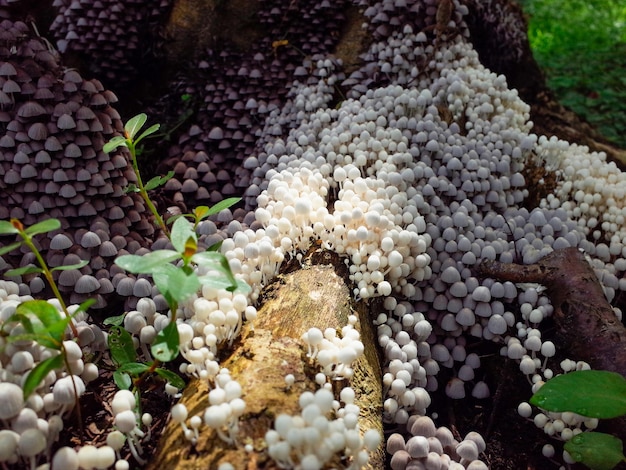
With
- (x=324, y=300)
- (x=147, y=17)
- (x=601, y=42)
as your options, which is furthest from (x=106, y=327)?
(x=601, y=42)

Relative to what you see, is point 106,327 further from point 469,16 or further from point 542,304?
point 469,16

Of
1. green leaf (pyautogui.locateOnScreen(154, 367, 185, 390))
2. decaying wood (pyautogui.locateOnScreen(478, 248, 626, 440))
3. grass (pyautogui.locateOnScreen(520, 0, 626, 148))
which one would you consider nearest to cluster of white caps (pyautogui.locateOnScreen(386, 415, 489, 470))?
decaying wood (pyautogui.locateOnScreen(478, 248, 626, 440))

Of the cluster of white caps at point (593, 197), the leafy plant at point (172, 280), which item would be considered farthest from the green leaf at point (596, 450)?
the leafy plant at point (172, 280)

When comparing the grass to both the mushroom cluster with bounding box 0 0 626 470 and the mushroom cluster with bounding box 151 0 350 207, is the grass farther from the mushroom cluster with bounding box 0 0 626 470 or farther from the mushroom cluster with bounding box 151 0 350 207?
the mushroom cluster with bounding box 151 0 350 207

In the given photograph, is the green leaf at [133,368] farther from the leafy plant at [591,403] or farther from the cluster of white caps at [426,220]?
the leafy plant at [591,403]

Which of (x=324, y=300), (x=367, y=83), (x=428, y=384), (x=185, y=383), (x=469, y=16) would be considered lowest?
(x=428, y=384)

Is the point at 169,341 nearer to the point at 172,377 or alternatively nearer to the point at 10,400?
the point at 172,377
